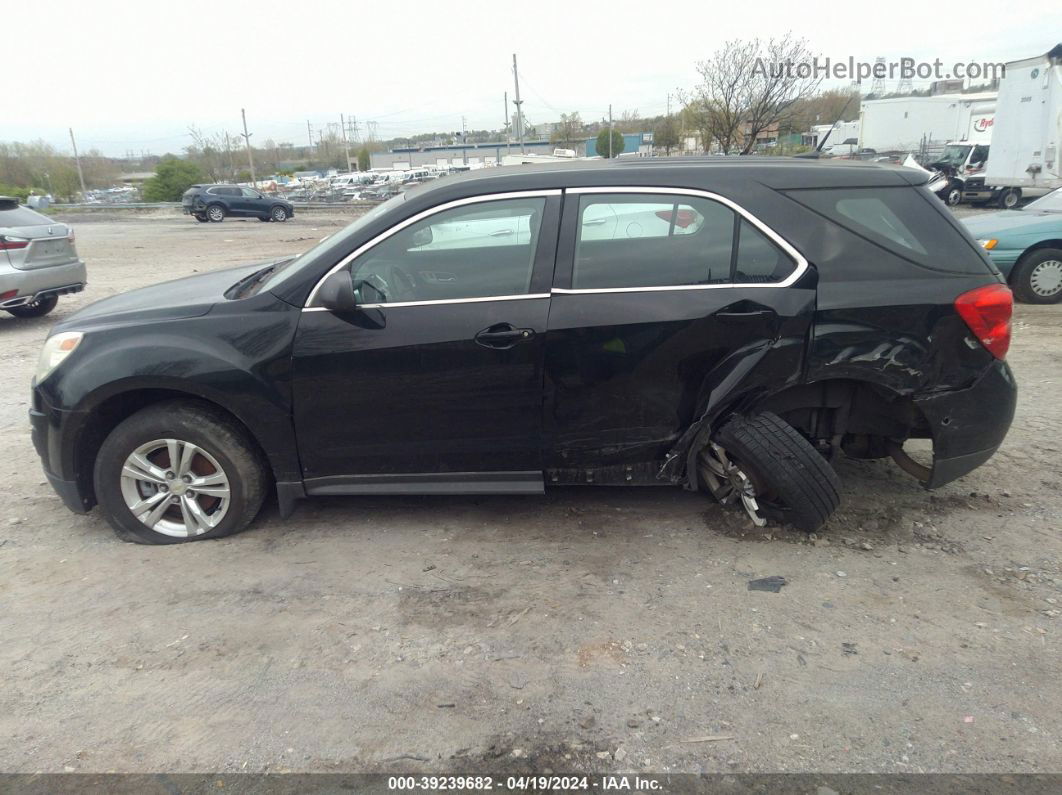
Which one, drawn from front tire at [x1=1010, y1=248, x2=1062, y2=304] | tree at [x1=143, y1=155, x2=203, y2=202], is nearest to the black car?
front tire at [x1=1010, y1=248, x2=1062, y2=304]

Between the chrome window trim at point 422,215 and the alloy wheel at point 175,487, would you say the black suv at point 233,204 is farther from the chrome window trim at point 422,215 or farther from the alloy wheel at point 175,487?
the chrome window trim at point 422,215

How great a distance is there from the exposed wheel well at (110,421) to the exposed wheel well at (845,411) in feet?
8.71

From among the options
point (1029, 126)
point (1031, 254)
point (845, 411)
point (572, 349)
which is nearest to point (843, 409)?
point (845, 411)

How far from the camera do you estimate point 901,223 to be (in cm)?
361

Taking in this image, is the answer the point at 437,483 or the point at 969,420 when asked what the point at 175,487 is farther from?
the point at 969,420

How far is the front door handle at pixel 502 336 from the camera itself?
3.53 m

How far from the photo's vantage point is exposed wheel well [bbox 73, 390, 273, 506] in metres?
3.79

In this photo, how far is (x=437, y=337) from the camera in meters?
3.55

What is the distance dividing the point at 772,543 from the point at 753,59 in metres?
27.9

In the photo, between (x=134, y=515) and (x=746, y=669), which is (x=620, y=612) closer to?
(x=746, y=669)

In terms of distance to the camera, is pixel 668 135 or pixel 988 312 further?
pixel 668 135

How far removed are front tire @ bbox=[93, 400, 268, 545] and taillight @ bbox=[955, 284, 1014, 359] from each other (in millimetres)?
3523

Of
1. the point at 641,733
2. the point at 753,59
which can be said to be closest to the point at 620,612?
the point at 641,733

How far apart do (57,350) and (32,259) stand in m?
6.46
